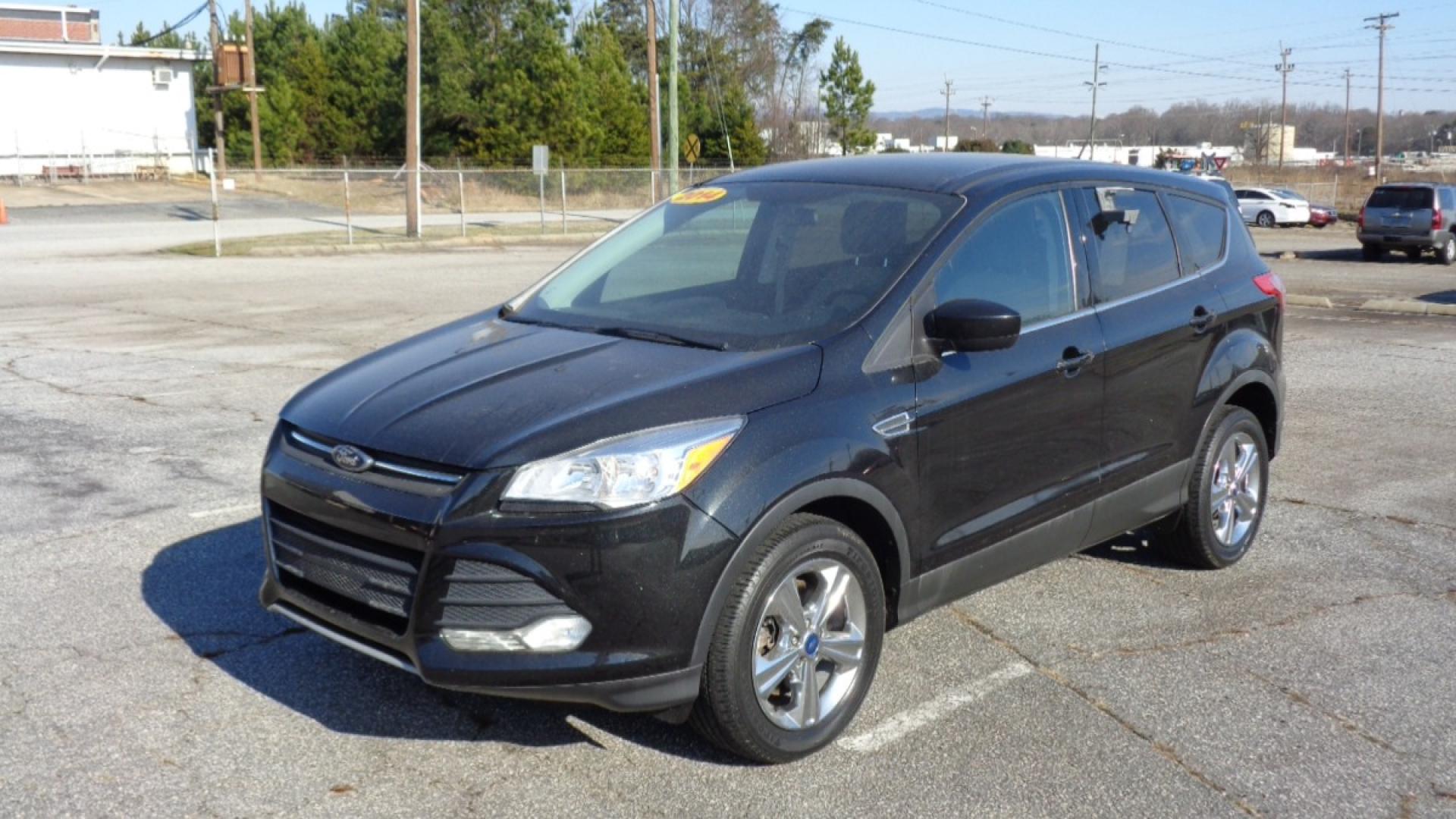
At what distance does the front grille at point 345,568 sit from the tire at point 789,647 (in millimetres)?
882

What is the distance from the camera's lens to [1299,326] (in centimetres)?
1566

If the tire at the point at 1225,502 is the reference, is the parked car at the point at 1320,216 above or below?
above

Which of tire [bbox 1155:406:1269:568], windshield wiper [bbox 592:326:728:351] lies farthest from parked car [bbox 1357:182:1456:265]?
windshield wiper [bbox 592:326:728:351]

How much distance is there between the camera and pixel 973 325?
4.32 metres

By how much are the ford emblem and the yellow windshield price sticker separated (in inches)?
80.0

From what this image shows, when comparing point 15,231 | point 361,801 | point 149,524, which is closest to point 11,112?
point 15,231

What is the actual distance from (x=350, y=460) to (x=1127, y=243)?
325 centimetres

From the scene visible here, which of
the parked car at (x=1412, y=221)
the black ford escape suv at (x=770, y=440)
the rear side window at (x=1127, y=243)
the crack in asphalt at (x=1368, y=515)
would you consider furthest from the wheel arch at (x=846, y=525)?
the parked car at (x=1412, y=221)

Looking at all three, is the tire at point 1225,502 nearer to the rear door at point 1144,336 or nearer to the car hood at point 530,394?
the rear door at point 1144,336

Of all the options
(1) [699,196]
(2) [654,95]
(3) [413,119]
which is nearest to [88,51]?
(2) [654,95]

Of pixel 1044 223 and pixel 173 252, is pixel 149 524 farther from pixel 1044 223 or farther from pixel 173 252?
pixel 173 252

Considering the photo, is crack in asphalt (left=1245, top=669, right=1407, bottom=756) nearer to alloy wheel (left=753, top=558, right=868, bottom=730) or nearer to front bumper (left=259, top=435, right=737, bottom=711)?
alloy wheel (left=753, top=558, right=868, bottom=730)

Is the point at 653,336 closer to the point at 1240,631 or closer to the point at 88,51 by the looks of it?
the point at 1240,631

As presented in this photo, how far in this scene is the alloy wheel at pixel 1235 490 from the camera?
234 inches
